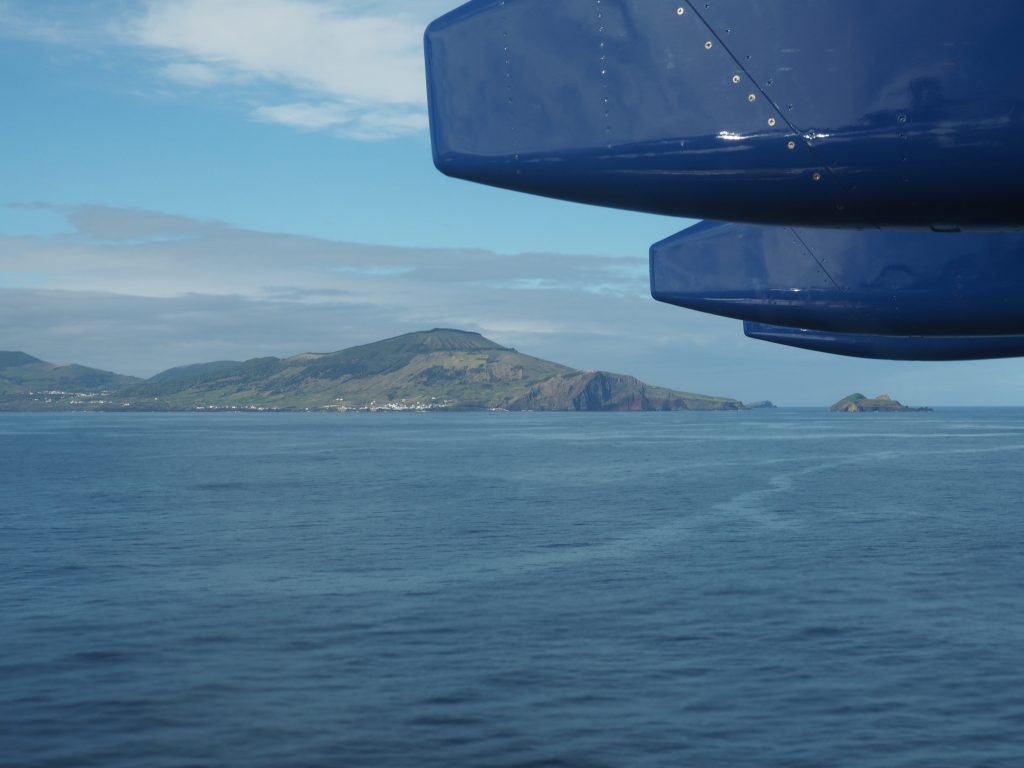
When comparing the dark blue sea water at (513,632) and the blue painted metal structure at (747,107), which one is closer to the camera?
the blue painted metal structure at (747,107)

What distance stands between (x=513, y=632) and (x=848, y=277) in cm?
1729

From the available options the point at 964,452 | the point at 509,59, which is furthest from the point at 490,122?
the point at 964,452

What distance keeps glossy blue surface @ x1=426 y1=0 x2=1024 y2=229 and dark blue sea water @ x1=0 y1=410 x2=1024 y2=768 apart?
1369cm

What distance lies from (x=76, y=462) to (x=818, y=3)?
110m

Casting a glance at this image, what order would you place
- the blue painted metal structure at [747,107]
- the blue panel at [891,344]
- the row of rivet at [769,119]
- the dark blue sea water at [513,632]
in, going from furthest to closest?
the blue panel at [891,344] → the dark blue sea water at [513,632] → the row of rivet at [769,119] → the blue painted metal structure at [747,107]

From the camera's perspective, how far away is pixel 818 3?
5.00m

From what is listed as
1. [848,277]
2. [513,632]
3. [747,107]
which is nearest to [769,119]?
[747,107]

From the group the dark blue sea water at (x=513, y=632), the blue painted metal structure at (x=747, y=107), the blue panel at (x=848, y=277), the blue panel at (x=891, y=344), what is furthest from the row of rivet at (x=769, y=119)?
the blue panel at (x=891, y=344)

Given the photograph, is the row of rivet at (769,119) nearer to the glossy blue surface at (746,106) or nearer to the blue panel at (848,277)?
the glossy blue surface at (746,106)

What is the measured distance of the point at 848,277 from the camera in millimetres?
11484

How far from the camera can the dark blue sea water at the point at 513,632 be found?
1861cm

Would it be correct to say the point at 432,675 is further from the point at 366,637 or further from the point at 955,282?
the point at 955,282

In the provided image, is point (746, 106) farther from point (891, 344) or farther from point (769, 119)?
point (891, 344)

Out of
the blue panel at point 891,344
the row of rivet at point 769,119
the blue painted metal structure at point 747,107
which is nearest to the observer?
the blue painted metal structure at point 747,107
